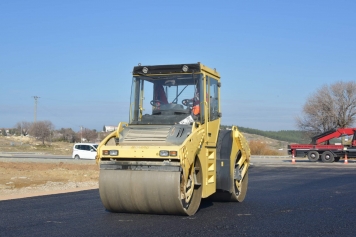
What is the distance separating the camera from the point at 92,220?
9.05 meters

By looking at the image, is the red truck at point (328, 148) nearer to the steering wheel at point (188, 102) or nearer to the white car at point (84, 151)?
the white car at point (84, 151)

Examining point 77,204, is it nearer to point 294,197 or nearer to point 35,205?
point 35,205

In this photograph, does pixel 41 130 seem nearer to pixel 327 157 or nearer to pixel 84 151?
pixel 84 151

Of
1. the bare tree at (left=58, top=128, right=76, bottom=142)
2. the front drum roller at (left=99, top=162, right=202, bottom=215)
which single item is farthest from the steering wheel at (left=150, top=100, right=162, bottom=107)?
the bare tree at (left=58, top=128, right=76, bottom=142)

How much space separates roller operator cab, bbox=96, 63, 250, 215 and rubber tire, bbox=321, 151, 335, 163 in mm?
27511

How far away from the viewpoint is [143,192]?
29.6 feet

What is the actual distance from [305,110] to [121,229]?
49323 mm

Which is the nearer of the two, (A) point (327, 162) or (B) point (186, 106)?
(B) point (186, 106)

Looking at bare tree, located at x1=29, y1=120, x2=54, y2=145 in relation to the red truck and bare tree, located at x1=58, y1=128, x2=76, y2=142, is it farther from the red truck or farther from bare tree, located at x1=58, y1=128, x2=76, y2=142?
the red truck

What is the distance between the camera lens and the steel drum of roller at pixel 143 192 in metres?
8.87

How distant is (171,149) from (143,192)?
0.92 metres

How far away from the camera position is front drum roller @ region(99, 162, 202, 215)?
→ 8.87 meters

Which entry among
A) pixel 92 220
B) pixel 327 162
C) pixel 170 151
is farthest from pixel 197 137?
pixel 327 162

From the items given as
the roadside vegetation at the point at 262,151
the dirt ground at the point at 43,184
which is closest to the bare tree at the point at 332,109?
the roadside vegetation at the point at 262,151
